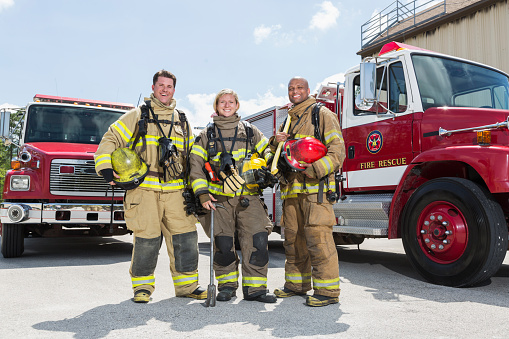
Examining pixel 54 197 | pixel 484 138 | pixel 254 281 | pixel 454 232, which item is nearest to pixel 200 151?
pixel 254 281

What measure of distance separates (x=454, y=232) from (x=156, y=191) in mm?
2789

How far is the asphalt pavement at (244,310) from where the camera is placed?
2.92 metres

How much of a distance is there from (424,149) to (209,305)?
2859 mm

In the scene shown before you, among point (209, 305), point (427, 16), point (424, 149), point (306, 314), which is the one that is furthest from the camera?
point (427, 16)

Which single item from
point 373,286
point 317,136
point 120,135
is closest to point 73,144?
point 120,135

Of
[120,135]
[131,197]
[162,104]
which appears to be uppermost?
[162,104]

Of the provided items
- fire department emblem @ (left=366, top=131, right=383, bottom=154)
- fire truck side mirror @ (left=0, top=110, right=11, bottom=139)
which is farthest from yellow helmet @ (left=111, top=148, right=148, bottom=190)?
fire truck side mirror @ (left=0, top=110, right=11, bottom=139)

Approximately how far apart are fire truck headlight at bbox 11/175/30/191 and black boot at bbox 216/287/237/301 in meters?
3.60

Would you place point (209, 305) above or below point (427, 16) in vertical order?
below

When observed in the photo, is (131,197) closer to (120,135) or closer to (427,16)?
(120,135)

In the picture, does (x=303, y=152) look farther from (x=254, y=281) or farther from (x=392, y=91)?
(x=392, y=91)

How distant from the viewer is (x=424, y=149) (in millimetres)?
4867

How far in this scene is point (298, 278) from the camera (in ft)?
13.0

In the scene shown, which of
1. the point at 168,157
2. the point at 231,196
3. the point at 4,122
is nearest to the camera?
the point at 168,157
